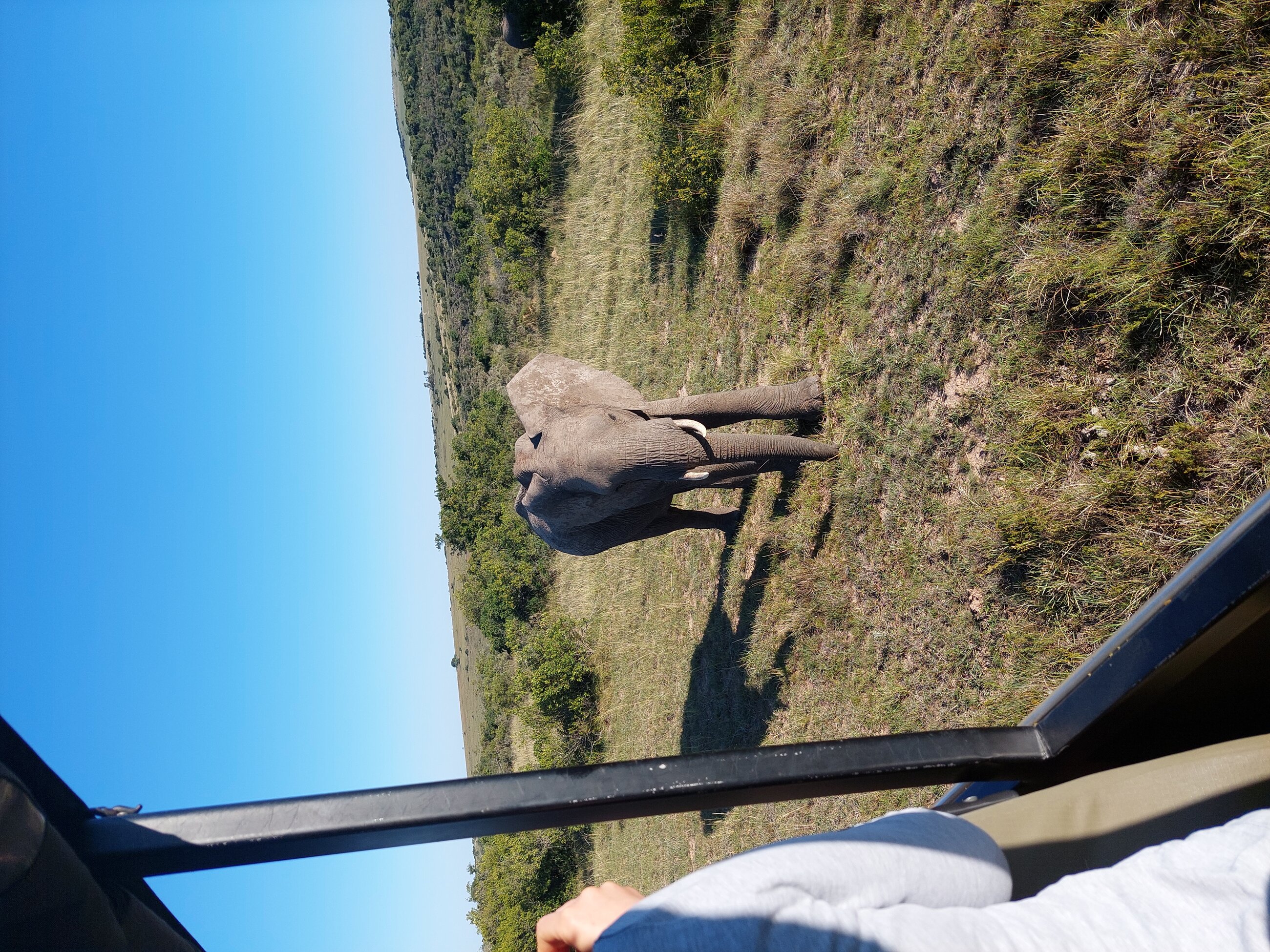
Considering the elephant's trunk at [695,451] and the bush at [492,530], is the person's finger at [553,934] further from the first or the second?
the bush at [492,530]

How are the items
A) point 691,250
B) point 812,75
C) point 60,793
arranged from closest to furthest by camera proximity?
point 60,793 → point 812,75 → point 691,250

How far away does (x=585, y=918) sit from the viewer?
1268mm

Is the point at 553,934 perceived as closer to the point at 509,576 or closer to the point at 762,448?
the point at 762,448

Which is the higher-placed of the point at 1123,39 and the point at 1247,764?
the point at 1123,39

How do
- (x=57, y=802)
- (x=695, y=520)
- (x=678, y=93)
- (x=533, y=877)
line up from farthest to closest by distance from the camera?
1. (x=533, y=877)
2. (x=678, y=93)
3. (x=695, y=520)
4. (x=57, y=802)

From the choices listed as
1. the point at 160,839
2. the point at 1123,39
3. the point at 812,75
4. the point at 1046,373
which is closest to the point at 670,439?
the point at 1046,373

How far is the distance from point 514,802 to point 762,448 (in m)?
4.02

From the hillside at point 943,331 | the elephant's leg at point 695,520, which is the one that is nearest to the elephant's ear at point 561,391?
the elephant's leg at point 695,520

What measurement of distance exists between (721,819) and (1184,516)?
476 centimetres

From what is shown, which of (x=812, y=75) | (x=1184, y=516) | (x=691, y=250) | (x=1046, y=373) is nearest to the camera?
(x=1184, y=516)

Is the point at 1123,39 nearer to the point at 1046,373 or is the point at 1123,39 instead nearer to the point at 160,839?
the point at 1046,373

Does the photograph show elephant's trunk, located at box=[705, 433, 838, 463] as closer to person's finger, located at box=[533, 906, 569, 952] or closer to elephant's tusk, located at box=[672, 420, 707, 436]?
elephant's tusk, located at box=[672, 420, 707, 436]

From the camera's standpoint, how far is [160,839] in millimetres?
1218

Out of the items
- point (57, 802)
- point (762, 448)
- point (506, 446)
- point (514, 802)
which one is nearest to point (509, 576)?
point (506, 446)
